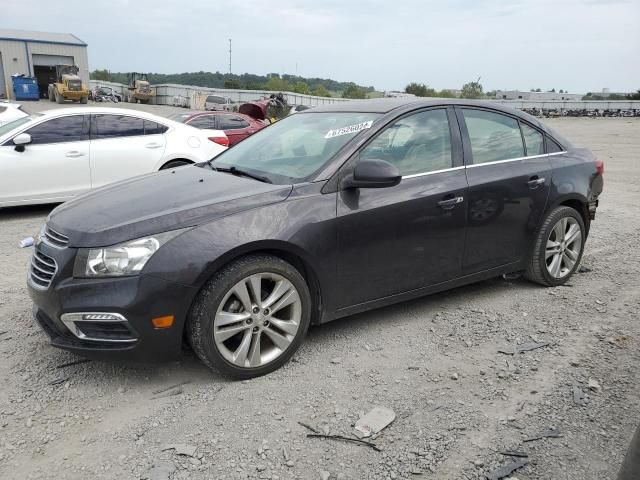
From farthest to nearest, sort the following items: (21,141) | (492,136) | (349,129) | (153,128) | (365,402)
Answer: (153,128), (21,141), (492,136), (349,129), (365,402)

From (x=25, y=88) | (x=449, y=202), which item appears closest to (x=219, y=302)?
(x=449, y=202)

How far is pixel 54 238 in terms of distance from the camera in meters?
3.24

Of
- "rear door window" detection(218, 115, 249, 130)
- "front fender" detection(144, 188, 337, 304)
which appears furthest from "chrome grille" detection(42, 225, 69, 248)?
"rear door window" detection(218, 115, 249, 130)

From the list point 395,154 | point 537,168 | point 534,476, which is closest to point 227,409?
point 534,476

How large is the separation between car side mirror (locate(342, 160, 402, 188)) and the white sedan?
212 inches

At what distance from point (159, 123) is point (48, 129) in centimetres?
157

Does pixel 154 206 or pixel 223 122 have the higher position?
pixel 154 206

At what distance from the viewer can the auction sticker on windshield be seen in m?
3.82

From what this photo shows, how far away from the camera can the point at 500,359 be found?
3.60 m

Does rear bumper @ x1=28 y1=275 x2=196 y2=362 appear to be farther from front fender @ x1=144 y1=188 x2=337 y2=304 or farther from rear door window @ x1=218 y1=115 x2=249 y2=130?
rear door window @ x1=218 y1=115 x2=249 y2=130

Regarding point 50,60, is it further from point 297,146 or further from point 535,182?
point 535,182

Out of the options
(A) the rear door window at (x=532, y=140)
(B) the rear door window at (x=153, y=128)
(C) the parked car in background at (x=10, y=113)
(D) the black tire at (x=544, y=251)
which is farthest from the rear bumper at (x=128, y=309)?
(C) the parked car in background at (x=10, y=113)

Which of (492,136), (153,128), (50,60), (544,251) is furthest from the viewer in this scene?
(50,60)

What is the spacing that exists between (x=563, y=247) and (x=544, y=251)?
28 cm
